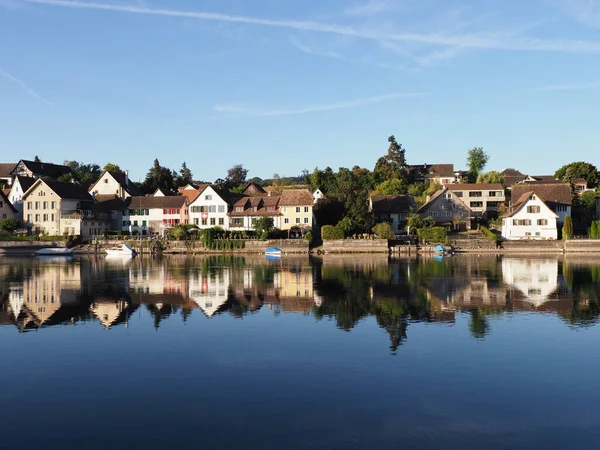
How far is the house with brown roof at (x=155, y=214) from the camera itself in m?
87.5

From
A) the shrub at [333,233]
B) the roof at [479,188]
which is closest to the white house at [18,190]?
the shrub at [333,233]

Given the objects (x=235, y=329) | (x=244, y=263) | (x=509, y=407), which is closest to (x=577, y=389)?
(x=509, y=407)

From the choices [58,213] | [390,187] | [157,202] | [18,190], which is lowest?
[58,213]

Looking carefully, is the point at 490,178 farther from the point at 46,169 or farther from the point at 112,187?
the point at 46,169

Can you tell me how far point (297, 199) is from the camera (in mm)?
79875

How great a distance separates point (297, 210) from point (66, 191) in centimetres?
3705

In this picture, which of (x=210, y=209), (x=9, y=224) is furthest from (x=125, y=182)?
(x=210, y=209)

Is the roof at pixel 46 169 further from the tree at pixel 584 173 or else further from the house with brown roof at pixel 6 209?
the tree at pixel 584 173

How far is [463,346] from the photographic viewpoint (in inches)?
875

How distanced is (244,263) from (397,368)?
4392 centimetres

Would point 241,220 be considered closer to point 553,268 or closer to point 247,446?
point 553,268

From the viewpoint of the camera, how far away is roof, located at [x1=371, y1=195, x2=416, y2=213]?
84.4 metres

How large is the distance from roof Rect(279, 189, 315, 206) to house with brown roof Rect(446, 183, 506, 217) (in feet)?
88.7

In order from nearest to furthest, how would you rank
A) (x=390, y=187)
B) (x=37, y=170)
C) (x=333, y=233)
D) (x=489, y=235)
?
(x=333, y=233) → (x=489, y=235) → (x=390, y=187) → (x=37, y=170)
